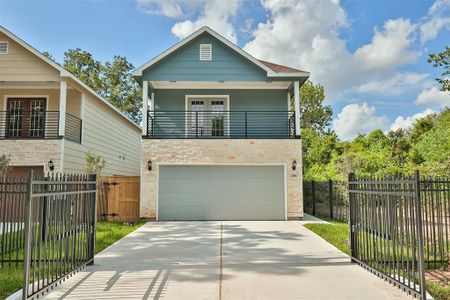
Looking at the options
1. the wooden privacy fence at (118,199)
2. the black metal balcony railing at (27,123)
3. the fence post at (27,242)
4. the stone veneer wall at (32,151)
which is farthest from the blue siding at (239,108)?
the fence post at (27,242)

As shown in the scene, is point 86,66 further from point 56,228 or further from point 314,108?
point 56,228

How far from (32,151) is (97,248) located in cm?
725

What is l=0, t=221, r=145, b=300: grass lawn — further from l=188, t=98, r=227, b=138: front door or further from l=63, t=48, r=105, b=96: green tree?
l=63, t=48, r=105, b=96: green tree

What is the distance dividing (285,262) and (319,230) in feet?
13.6

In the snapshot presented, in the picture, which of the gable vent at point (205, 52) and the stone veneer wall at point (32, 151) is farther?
the gable vent at point (205, 52)

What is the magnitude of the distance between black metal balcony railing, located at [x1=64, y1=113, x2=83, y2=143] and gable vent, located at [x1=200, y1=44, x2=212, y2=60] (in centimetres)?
614

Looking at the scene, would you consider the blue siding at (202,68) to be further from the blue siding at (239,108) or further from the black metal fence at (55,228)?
the black metal fence at (55,228)

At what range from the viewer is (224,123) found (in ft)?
49.6

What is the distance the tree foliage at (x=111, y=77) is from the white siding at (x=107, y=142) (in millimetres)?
7881

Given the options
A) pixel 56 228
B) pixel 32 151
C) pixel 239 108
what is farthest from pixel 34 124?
pixel 56 228

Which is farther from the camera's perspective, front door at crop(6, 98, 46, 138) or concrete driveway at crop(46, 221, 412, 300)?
front door at crop(6, 98, 46, 138)

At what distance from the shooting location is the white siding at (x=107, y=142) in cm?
1448

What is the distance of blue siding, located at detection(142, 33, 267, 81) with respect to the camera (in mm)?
13828

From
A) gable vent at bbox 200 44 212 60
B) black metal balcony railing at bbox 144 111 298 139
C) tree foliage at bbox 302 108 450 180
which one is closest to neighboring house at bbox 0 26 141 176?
black metal balcony railing at bbox 144 111 298 139
